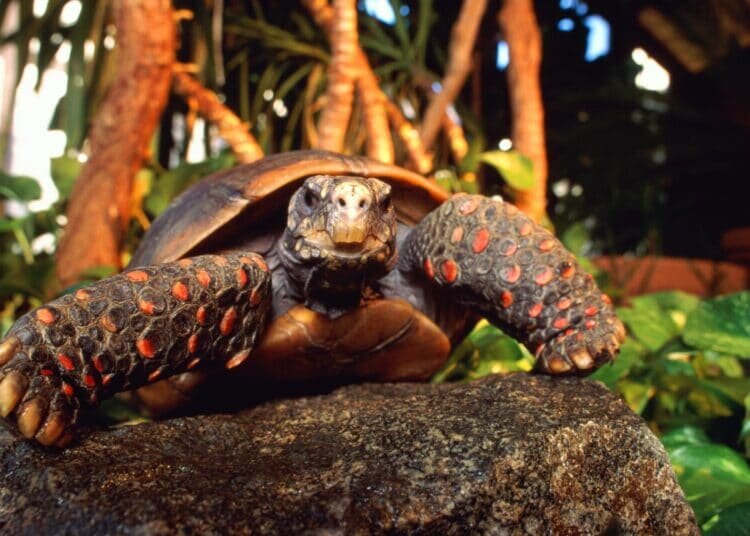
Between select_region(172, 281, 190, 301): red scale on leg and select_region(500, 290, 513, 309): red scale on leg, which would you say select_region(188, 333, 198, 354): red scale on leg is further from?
select_region(500, 290, 513, 309): red scale on leg

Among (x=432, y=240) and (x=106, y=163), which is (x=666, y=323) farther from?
(x=106, y=163)

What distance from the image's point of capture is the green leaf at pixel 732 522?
117 cm

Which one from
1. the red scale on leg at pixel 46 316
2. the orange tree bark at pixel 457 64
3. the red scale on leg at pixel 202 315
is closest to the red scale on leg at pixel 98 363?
the red scale on leg at pixel 46 316

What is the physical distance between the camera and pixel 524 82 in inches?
128

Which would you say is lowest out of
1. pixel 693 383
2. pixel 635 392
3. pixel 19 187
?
pixel 635 392

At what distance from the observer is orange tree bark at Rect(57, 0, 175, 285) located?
8.79 feet

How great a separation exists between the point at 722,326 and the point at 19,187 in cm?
302

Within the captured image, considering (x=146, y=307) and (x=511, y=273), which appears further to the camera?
(x=511, y=273)

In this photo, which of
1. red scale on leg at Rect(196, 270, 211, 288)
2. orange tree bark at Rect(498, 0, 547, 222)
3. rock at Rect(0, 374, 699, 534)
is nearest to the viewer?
rock at Rect(0, 374, 699, 534)

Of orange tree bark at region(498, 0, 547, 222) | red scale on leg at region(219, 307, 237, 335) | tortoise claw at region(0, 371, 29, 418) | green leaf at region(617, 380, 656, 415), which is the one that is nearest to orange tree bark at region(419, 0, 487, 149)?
orange tree bark at region(498, 0, 547, 222)

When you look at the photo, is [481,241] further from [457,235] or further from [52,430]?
[52,430]

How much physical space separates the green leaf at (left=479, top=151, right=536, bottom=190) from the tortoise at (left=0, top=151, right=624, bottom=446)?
3.46ft

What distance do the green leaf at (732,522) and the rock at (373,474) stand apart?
0.46 feet

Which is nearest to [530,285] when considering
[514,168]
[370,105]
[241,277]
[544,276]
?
[544,276]
